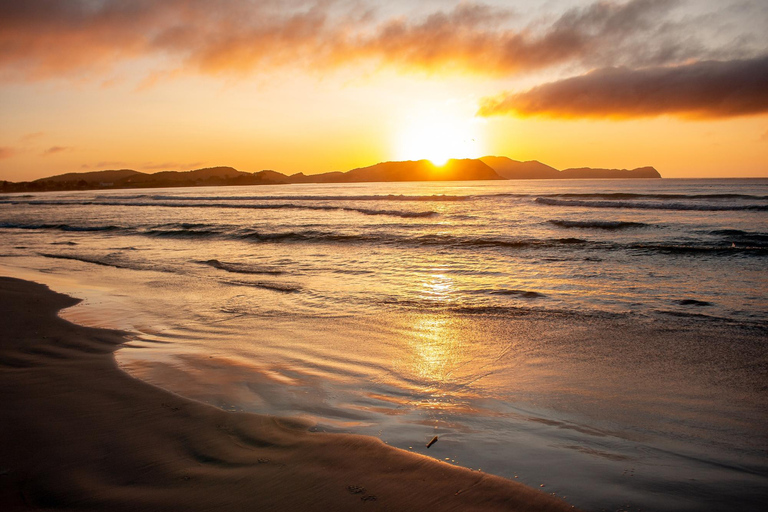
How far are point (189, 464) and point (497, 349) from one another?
3707mm

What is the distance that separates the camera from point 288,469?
113 inches

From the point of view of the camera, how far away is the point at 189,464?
294cm

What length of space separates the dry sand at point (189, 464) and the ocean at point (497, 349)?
0.83 feet

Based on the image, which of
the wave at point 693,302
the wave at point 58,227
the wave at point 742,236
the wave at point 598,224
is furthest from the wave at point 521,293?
the wave at point 58,227

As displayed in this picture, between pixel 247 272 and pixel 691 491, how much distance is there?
10.2 metres

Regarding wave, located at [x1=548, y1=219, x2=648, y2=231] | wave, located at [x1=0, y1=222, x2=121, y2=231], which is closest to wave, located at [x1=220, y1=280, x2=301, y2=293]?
wave, located at [x1=548, y1=219, x2=648, y2=231]

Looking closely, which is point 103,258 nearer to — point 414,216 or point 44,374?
point 44,374

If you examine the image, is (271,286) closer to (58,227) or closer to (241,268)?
(241,268)

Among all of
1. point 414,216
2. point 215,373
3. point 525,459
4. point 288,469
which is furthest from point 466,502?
point 414,216

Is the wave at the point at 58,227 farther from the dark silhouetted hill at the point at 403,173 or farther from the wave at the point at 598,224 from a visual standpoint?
the dark silhouetted hill at the point at 403,173

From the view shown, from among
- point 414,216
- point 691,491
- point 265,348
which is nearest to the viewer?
point 691,491

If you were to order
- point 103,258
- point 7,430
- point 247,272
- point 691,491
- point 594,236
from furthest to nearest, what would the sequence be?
point 594,236 < point 103,258 < point 247,272 < point 7,430 < point 691,491

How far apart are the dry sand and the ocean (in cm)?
25

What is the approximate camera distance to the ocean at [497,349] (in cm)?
317
